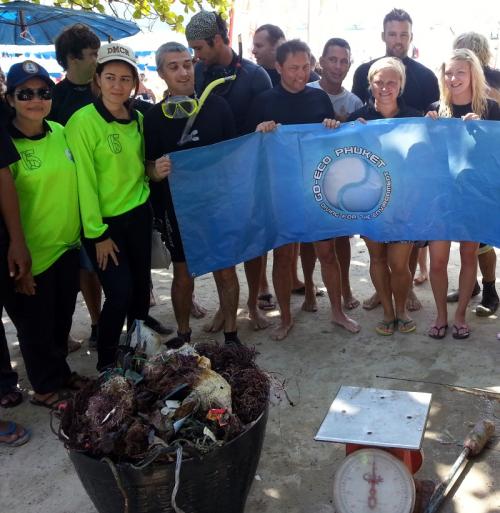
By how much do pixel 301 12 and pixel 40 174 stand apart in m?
9.80

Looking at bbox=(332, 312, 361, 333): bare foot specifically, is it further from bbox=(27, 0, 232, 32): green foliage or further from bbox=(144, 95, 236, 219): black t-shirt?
bbox=(27, 0, 232, 32): green foliage

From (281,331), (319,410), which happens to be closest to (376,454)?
(319,410)

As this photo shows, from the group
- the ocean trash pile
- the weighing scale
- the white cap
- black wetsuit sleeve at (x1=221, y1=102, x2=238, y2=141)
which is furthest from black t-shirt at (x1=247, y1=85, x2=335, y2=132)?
the weighing scale

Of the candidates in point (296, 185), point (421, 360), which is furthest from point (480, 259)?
point (296, 185)

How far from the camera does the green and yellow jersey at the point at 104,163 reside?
11.7ft

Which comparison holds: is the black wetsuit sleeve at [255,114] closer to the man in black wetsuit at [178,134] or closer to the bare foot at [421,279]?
the man in black wetsuit at [178,134]

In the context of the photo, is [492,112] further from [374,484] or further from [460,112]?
[374,484]

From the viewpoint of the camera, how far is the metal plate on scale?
237 cm

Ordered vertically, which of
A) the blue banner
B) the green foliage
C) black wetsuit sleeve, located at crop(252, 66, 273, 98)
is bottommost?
the blue banner

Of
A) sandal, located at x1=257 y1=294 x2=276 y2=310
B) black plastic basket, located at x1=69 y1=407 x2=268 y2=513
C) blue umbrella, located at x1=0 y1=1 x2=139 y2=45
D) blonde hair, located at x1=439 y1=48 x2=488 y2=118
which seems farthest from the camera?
blue umbrella, located at x1=0 y1=1 x2=139 y2=45

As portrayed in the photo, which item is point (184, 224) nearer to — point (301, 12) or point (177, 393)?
point (177, 393)

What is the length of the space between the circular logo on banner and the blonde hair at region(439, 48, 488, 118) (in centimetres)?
60

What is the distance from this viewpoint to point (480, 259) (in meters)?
4.88

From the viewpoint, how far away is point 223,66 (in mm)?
4492
